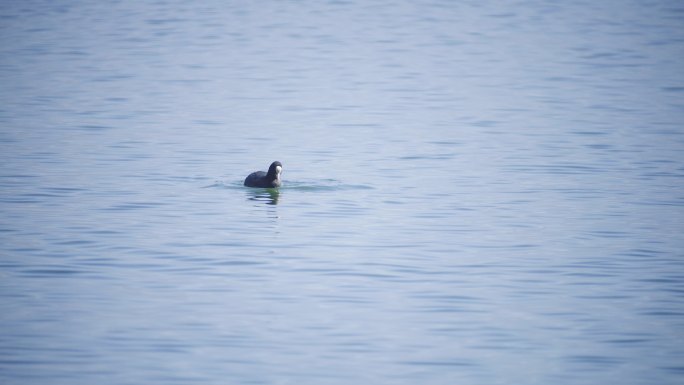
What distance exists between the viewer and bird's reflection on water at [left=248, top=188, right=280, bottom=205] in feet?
68.6

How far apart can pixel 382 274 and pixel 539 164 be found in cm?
1040

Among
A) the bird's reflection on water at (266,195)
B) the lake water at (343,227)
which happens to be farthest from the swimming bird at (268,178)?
the lake water at (343,227)

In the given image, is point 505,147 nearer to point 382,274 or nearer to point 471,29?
point 382,274

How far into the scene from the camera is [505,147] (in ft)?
91.0

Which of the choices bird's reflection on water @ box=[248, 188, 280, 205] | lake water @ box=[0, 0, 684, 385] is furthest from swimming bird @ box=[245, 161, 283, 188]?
lake water @ box=[0, 0, 684, 385]

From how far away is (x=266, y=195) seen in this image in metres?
21.4

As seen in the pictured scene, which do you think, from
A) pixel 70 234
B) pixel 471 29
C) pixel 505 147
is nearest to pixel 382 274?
pixel 70 234

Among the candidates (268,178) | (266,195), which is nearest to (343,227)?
(266,195)

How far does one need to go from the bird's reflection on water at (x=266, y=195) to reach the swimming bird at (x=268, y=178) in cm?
11

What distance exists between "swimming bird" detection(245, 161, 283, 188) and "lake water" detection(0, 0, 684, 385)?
29cm

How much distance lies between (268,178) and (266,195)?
1.15ft

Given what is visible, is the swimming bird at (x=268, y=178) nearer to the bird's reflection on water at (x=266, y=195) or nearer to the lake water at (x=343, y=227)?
the bird's reflection on water at (x=266, y=195)

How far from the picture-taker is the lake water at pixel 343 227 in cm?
1266

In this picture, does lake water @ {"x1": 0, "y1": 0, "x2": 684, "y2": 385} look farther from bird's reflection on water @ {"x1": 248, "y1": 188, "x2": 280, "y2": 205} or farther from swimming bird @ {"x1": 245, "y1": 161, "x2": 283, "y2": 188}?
swimming bird @ {"x1": 245, "y1": 161, "x2": 283, "y2": 188}
